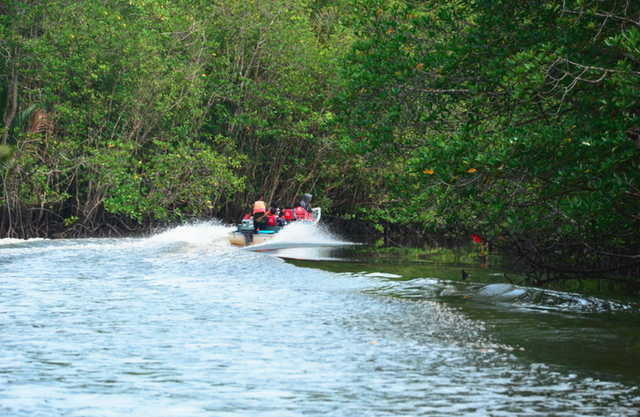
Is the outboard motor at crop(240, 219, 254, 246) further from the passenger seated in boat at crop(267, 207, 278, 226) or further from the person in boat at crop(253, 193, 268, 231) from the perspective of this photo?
the passenger seated in boat at crop(267, 207, 278, 226)

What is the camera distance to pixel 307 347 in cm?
663

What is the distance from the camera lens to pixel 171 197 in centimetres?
2358

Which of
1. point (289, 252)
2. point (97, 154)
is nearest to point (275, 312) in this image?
point (289, 252)

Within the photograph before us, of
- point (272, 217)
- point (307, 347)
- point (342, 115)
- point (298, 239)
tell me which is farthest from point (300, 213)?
point (307, 347)

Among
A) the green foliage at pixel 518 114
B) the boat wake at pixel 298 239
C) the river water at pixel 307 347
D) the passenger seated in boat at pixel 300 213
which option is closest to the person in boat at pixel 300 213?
the passenger seated in boat at pixel 300 213

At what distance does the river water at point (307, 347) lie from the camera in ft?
15.8

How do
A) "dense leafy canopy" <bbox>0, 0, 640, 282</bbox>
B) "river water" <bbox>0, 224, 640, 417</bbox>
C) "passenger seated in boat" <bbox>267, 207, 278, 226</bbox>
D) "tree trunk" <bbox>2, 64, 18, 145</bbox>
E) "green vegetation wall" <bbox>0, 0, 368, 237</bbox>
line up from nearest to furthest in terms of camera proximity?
"river water" <bbox>0, 224, 640, 417</bbox> → "dense leafy canopy" <bbox>0, 0, 640, 282</bbox> → "tree trunk" <bbox>2, 64, 18, 145</bbox> → "green vegetation wall" <bbox>0, 0, 368, 237</bbox> → "passenger seated in boat" <bbox>267, 207, 278, 226</bbox>

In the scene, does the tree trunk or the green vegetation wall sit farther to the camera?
the green vegetation wall

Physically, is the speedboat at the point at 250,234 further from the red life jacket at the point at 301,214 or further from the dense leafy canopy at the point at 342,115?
the dense leafy canopy at the point at 342,115

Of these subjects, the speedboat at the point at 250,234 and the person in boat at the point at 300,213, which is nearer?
the speedboat at the point at 250,234

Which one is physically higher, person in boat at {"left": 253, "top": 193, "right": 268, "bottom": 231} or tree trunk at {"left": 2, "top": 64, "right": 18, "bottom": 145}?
tree trunk at {"left": 2, "top": 64, "right": 18, "bottom": 145}

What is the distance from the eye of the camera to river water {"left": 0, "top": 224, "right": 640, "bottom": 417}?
4.83m

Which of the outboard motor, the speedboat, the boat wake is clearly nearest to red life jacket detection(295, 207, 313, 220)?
the boat wake

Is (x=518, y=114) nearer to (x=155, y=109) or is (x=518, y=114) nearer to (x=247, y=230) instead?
(x=247, y=230)
